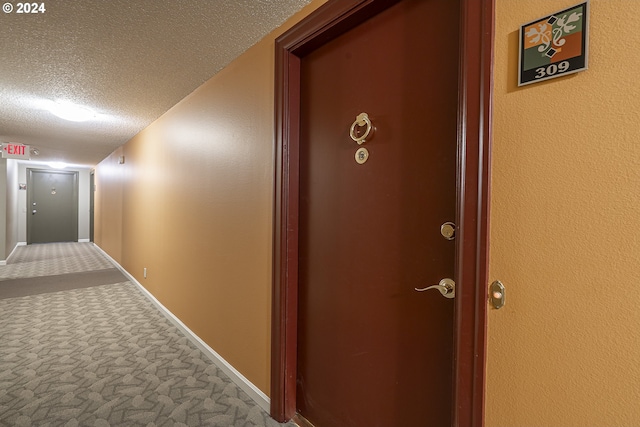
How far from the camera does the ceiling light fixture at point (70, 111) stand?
318 centimetres

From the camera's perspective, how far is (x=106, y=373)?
227cm

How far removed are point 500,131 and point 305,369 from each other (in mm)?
1555

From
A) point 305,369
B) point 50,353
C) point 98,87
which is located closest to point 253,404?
point 305,369

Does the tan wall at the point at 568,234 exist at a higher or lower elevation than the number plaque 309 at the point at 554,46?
lower

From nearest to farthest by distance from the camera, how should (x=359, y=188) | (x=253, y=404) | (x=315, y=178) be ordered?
(x=359, y=188), (x=315, y=178), (x=253, y=404)

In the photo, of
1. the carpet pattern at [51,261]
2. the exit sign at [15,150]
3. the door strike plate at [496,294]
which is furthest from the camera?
the carpet pattern at [51,261]

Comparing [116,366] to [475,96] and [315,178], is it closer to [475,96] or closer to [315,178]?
[315,178]

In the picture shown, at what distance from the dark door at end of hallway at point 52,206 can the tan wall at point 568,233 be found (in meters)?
12.2

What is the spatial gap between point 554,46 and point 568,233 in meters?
0.51

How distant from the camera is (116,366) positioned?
238 cm

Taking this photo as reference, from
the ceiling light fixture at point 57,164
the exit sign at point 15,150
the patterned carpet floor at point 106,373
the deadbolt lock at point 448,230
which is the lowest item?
the patterned carpet floor at point 106,373
